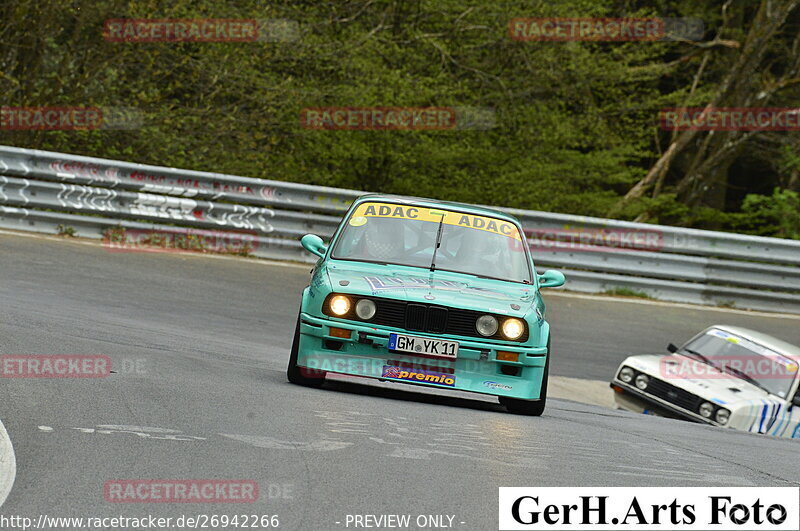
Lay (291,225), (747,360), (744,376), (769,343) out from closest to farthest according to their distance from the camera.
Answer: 1. (744,376)
2. (747,360)
3. (769,343)
4. (291,225)

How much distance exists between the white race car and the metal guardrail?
4.29 metres

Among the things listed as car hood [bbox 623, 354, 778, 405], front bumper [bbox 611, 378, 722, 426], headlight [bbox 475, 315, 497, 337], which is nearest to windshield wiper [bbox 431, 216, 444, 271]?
headlight [bbox 475, 315, 497, 337]

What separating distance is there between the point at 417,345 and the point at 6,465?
3.35 metres

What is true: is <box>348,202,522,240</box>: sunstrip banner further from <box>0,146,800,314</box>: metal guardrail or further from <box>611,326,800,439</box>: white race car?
<box>0,146,800,314</box>: metal guardrail

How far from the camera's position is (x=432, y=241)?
9266mm

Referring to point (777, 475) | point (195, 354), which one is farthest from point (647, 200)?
point (777, 475)

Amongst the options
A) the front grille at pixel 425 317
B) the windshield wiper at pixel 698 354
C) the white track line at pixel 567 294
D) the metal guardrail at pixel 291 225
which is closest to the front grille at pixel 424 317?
the front grille at pixel 425 317

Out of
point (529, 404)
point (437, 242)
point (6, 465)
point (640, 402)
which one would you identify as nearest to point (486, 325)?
point (529, 404)

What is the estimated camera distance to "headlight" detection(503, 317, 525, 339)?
26.8 ft

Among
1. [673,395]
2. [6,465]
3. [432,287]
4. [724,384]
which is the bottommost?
[6,465]

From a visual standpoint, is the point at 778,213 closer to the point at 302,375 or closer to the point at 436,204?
the point at 436,204

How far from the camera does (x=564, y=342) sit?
1390 cm

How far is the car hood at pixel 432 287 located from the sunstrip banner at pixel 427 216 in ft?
2.04

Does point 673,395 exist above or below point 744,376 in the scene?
below
